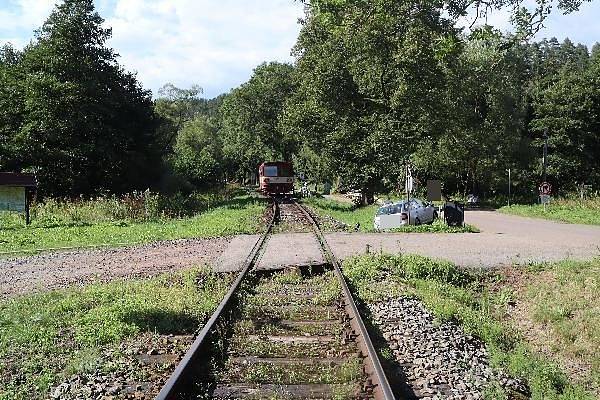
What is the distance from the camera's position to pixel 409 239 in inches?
701

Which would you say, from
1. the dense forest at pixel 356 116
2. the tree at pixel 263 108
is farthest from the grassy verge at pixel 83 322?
the tree at pixel 263 108

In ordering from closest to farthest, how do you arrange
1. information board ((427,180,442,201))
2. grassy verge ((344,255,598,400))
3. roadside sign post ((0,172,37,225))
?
grassy verge ((344,255,598,400))
roadside sign post ((0,172,37,225))
information board ((427,180,442,201))

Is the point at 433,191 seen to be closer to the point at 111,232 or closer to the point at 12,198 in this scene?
the point at 111,232

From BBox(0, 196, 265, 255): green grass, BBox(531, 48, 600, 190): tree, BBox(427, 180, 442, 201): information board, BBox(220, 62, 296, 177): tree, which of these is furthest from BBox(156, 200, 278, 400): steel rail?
BBox(220, 62, 296, 177): tree

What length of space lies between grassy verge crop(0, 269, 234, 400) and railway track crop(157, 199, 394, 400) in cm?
62

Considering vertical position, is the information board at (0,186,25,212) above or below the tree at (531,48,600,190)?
below

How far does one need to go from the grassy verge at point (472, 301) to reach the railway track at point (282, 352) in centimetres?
113

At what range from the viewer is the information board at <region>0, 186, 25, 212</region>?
21.5m

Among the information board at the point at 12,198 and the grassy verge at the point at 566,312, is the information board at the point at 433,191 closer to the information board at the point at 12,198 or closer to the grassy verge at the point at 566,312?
the grassy verge at the point at 566,312

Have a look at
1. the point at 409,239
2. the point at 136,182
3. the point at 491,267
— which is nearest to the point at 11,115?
the point at 136,182

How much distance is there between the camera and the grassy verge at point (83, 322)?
5727 millimetres

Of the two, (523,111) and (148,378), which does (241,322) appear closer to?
(148,378)

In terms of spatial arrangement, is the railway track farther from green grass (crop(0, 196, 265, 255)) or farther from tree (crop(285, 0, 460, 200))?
tree (crop(285, 0, 460, 200))

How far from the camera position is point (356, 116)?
3559cm
